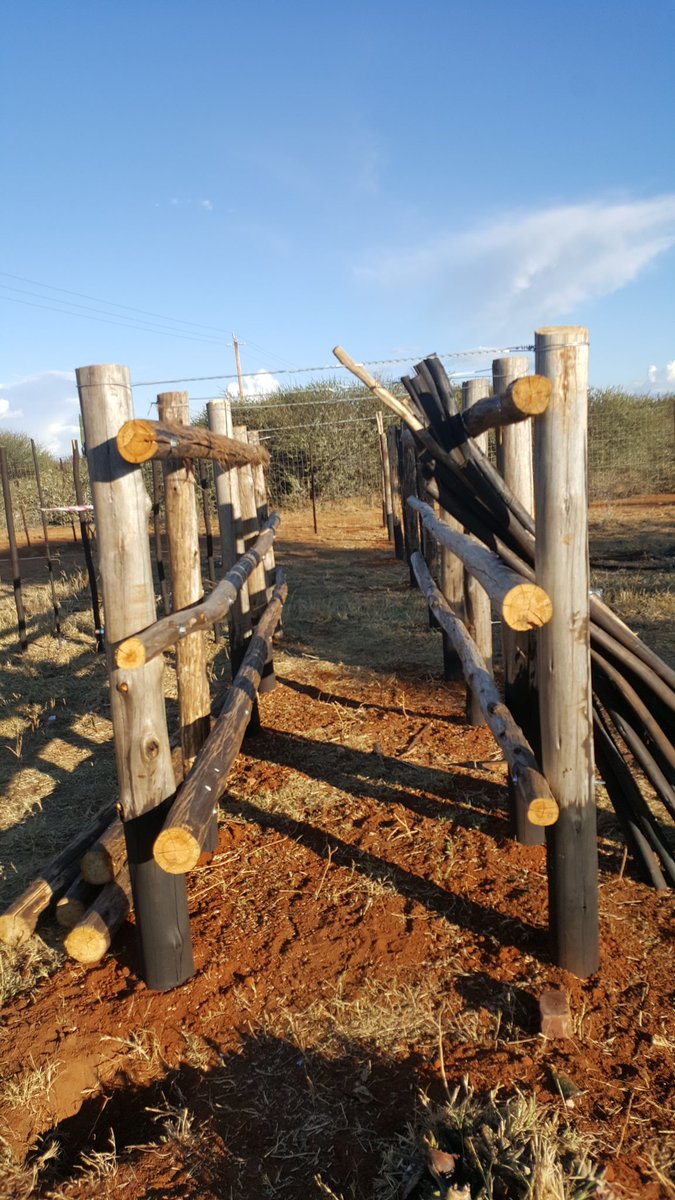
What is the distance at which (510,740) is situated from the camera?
2.82m

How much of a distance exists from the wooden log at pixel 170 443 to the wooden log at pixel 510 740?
1558 millimetres

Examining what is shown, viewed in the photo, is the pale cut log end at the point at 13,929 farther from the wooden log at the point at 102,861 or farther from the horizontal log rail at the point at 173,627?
the horizontal log rail at the point at 173,627

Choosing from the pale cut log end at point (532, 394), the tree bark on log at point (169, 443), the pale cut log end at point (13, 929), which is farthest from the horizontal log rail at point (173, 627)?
the pale cut log end at point (532, 394)

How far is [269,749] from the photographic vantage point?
5.12 metres

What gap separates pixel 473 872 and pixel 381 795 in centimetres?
93

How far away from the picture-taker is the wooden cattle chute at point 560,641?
2451 mm

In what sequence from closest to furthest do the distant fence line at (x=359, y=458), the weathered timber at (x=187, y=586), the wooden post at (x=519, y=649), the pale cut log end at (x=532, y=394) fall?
the pale cut log end at (x=532, y=394) < the wooden post at (x=519, y=649) < the weathered timber at (x=187, y=586) < the distant fence line at (x=359, y=458)

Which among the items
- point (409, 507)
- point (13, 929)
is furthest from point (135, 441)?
point (409, 507)

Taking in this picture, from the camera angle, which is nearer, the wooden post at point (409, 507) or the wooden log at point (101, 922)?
the wooden log at point (101, 922)

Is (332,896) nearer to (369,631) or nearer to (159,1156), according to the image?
(159,1156)

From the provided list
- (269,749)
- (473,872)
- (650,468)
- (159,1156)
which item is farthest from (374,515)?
(159,1156)

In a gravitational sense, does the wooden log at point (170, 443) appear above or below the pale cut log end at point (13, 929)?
Result: above

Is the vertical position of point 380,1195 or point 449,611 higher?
point 449,611

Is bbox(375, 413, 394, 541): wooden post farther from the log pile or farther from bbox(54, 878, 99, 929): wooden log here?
bbox(54, 878, 99, 929): wooden log
